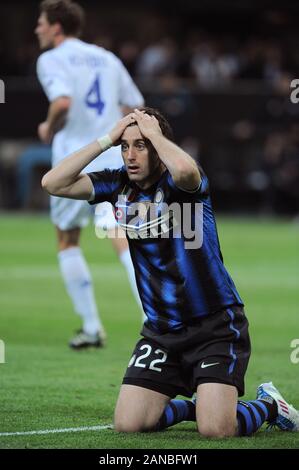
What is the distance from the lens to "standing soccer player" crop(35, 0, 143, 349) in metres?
9.95

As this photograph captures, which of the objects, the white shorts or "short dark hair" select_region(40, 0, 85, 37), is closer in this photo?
the white shorts

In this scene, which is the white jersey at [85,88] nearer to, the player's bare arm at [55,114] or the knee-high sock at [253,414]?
the player's bare arm at [55,114]

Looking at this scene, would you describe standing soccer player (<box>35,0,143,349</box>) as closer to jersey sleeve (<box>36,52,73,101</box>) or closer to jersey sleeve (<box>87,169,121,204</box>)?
jersey sleeve (<box>36,52,73,101</box>)

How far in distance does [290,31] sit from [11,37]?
21.1 feet

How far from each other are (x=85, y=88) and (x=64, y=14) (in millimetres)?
689

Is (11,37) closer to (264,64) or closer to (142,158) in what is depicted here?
(264,64)

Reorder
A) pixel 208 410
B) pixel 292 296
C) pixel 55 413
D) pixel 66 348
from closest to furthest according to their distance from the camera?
pixel 208 410
pixel 55 413
pixel 66 348
pixel 292 296

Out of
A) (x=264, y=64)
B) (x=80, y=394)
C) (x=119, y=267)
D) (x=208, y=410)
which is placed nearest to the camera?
(x=208, y=410)

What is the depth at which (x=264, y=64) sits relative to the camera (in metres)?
24.0

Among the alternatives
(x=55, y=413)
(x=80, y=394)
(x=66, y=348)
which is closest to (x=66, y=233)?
(x=66, y=348)

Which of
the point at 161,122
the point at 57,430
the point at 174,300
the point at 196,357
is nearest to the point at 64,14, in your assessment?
the point at 161,122

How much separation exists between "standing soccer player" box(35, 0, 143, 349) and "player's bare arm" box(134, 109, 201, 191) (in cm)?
309

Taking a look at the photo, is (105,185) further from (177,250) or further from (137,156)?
(177,250)

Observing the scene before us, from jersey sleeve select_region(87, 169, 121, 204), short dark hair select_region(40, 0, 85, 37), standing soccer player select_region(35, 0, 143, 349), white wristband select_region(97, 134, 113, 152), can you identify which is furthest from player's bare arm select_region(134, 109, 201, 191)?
short dark hair select_region(40, 0, 85, 37)
